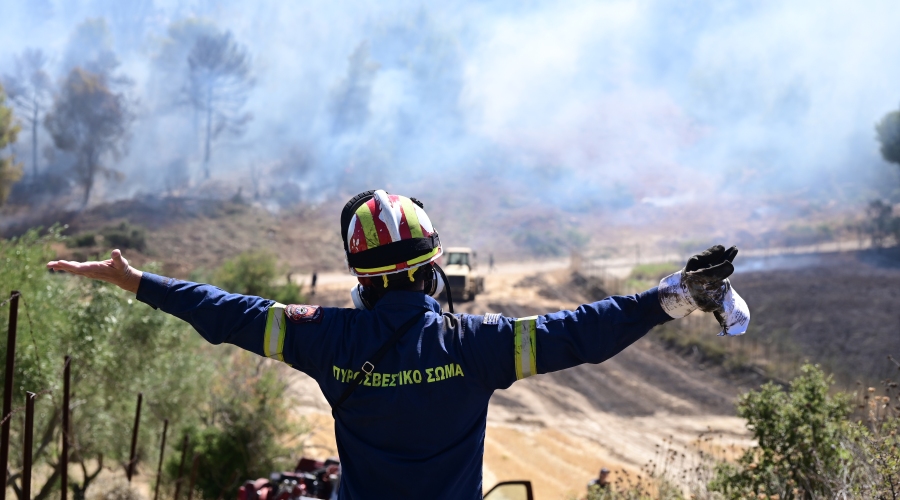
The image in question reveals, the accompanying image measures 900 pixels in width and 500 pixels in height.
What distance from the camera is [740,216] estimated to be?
207ft

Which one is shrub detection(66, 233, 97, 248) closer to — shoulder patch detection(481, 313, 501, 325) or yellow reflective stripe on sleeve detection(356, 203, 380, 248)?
yellow reflective stripe on sleeve detection(356, 203, 380, 248)

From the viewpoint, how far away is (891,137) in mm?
45406

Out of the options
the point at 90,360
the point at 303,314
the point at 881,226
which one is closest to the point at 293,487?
the point at 90,360

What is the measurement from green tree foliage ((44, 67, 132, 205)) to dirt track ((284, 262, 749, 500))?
45.0m

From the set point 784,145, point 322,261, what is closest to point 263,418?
point 322,261

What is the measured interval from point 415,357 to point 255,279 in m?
28.6

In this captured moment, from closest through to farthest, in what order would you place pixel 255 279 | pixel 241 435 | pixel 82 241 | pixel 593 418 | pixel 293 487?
pixel 293 487 → pixel 241 435 → pixel 593 418 → pixel 255 279 → pixel 82 241

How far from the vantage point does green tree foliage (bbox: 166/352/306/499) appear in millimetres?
13867

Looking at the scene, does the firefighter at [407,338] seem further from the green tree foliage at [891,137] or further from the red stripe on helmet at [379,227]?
the green tree foliage at [891,137]

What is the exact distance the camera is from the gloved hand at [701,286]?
7.55 ft

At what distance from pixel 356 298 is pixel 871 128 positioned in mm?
89676

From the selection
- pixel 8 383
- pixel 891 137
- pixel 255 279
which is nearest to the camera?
pixel 8 383

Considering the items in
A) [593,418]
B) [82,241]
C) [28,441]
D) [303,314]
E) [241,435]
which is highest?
[82,241]

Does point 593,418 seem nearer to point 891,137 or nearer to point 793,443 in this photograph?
point 793,443
